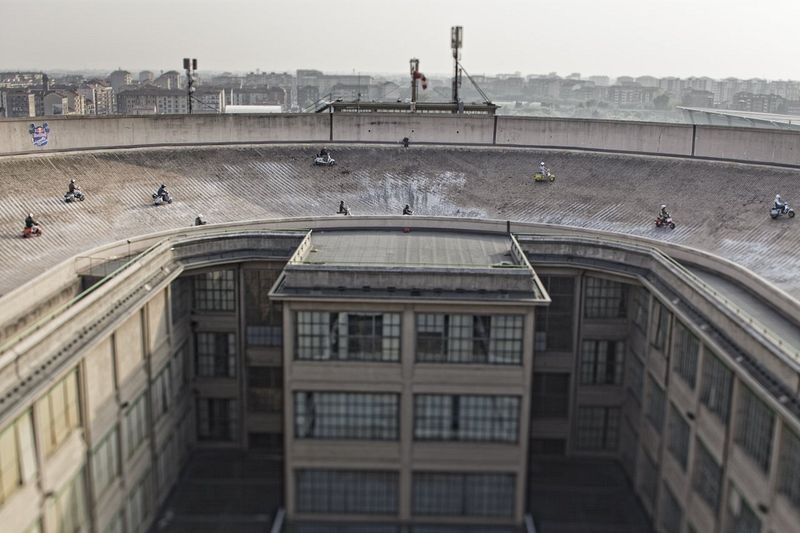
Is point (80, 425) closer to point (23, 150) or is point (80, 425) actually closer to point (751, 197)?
point (23, 150)

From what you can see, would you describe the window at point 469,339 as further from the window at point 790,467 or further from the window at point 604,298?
the window at point 790,467

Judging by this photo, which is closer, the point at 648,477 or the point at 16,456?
the point at 16,456

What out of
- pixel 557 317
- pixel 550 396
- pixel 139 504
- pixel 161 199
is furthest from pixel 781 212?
pixel 139 504

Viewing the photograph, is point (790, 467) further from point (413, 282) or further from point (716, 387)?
point (413, 282)

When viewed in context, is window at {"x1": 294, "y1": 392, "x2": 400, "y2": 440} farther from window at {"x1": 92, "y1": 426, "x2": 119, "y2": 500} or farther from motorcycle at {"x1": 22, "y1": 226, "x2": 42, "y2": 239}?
motorcycle at {"x1": 22, "y1": 226, "x2": 42, "y2": 239}

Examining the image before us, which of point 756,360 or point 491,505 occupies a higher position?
point 756,360

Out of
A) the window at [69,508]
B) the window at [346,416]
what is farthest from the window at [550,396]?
the window at [69,508]

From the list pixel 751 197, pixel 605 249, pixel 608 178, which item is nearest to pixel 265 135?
pixel 608 178
